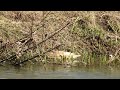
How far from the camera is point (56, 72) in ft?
16.7

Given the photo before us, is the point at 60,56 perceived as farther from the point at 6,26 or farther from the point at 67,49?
the point at 6,26

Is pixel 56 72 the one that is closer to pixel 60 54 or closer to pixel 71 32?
pixel 60 54

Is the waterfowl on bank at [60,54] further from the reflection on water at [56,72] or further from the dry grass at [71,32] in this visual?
the reflection on water at [56,72]

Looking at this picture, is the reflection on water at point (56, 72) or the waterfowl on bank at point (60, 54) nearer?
the reflection on water at point (56, 72)

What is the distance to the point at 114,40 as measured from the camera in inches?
250

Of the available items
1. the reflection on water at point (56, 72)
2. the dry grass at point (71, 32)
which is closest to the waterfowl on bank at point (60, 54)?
the dry grass at point (71, 32)

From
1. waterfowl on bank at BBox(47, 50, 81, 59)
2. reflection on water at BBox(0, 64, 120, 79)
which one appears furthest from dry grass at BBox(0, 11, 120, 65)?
reflection on water at BBox(0, 64, 120, 79)

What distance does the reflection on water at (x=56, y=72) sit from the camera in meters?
4.84

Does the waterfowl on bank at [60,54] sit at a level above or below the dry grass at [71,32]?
below

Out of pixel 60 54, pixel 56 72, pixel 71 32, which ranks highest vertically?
pixel 71 32

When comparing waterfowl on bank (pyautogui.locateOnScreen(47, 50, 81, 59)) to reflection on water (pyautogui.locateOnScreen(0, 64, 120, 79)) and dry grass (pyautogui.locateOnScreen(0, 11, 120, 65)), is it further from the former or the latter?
reflection on water (pyautogui.locateOnScreen(0, 64, 120, 79))

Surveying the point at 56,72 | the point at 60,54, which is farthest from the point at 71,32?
the point at 56,72
